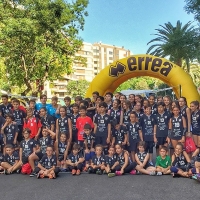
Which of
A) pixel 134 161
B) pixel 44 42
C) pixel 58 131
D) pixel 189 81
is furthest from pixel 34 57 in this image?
pixel 134 161

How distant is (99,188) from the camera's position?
561 cm

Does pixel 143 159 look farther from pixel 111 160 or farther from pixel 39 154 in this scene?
pixel 39 154

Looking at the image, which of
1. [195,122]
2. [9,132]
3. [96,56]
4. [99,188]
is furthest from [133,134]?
[96,56]

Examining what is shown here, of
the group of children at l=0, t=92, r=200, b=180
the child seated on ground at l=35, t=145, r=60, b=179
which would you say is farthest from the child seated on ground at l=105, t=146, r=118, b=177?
the child seated on ground at l=35, t=145, r=60, b=179

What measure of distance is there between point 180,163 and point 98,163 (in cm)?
175

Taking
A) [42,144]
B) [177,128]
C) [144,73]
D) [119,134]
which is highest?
[144,73]

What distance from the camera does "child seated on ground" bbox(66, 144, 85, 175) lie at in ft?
22.6

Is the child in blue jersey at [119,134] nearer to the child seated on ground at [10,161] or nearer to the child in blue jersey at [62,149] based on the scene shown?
the child in blue jersey at [62,149]

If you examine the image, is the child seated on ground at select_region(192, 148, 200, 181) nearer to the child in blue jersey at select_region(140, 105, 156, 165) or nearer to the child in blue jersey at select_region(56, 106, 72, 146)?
the child in blue jersey at select_region(140, 105, 156, 165)

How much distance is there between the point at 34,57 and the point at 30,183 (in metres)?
13.5

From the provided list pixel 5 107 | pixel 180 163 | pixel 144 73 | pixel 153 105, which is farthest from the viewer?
pixel 144 73

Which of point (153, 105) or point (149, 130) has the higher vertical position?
point (153, 105)

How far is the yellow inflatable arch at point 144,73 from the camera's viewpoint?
11578mm

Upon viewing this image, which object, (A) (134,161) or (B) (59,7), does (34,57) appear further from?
(A) (134,161)
